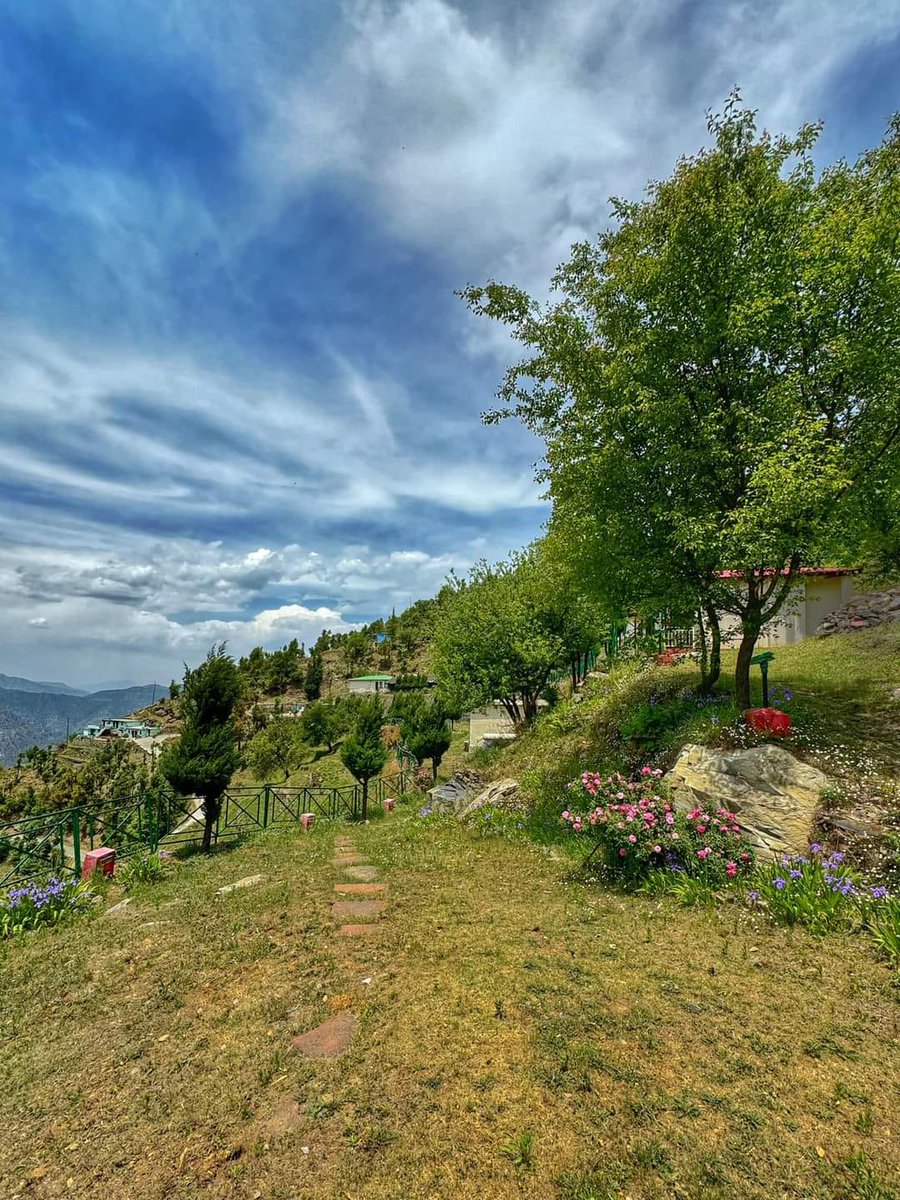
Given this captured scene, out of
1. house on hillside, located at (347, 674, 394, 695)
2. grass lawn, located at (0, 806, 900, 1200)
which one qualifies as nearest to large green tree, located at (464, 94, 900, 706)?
grass lawn, located at (0, 806, 900, 1200)

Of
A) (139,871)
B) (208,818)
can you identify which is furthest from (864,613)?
(139,871)

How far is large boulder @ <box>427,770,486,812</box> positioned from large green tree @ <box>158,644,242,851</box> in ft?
17.0

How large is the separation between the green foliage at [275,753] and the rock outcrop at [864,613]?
2574cm

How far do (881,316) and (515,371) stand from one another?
16.3 feet

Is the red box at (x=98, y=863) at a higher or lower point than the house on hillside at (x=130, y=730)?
higher

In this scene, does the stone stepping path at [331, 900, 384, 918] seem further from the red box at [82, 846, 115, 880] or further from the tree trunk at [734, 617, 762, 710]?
the tree trunk at [734, 617, 762, 710]

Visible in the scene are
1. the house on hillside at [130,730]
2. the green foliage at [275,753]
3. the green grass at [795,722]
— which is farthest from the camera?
the house on hillside at [130,730]

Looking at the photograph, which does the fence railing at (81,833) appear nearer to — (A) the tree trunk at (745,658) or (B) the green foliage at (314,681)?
(A) the tree trunk at (745,658)

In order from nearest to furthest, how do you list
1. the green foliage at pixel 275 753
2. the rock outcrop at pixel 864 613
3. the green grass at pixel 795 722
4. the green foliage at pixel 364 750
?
1. the green grass at pixel 795 722
2. the rock outcrop at pixel 864 613
3. the green foliage at pixel 364 750
4. the green foliage at pixel 275 753

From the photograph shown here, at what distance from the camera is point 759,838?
18.8ft

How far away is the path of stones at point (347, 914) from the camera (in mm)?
→ 3426

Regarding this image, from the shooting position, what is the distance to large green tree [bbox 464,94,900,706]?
21.4 feet

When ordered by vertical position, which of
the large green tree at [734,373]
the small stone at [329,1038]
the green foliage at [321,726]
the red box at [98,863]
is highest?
the large green tree at [734,373]

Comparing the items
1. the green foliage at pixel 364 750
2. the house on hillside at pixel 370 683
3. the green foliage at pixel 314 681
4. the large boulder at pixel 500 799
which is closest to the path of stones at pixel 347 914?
the large boulder at pixel 500 799
